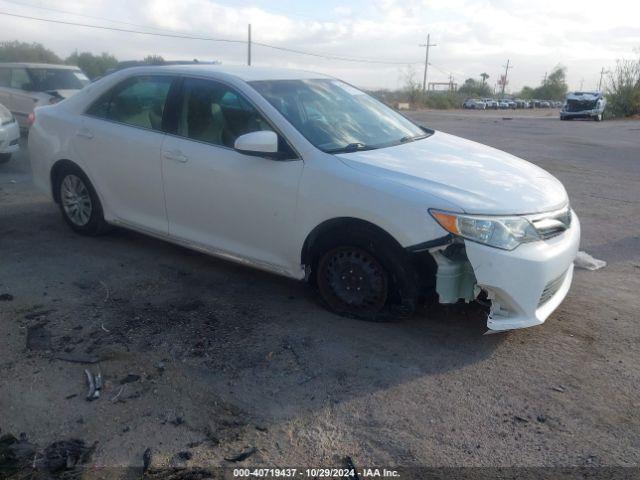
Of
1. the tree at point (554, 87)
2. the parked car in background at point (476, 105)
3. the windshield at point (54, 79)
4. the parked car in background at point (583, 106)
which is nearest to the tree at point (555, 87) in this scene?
the tree at point (554, 87)

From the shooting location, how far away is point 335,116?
15.4 ft

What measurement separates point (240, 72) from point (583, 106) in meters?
39.5

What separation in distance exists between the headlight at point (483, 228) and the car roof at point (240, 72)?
2041 millimetres

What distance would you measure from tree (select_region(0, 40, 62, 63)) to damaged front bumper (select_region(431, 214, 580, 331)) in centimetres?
4102

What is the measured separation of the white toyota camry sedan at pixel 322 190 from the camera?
366 centimetres

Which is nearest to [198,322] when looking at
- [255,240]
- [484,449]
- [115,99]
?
[255,240]

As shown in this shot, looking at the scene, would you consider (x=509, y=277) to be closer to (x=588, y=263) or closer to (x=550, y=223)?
(x=550, y=223)

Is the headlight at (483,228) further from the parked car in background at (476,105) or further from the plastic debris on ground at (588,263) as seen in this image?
the parked car in background at (476,105)

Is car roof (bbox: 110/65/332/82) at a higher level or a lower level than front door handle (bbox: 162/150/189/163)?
higher

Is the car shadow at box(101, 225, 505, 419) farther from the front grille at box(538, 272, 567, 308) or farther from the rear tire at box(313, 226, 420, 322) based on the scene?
the front grille at box(538, 272, 567, 308)

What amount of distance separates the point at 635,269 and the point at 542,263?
8.05 ft

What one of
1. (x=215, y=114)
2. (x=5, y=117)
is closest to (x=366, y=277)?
(x=215, y=114)

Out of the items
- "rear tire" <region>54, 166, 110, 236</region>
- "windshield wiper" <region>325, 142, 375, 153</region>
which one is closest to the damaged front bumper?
"windshield wiper" <region>325, 142, 375, 153</region>

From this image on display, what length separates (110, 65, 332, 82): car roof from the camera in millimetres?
4777
